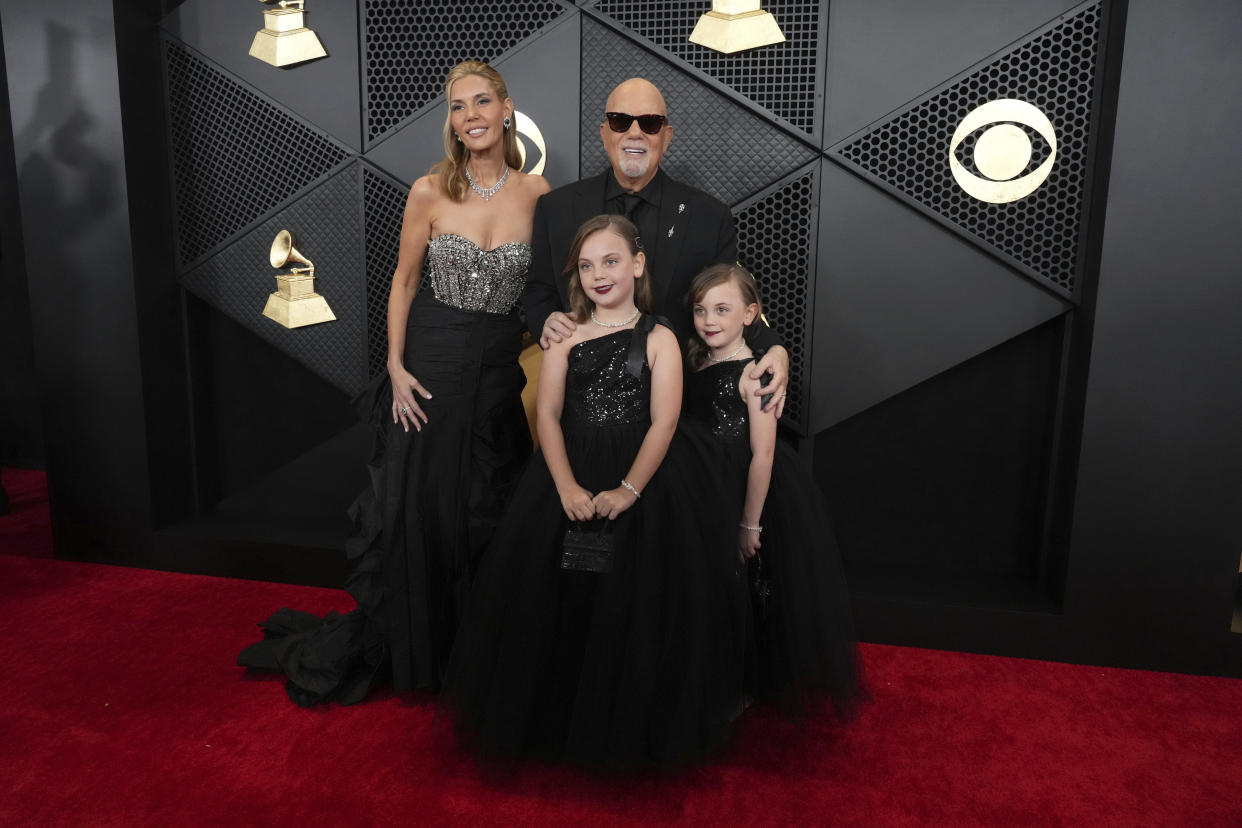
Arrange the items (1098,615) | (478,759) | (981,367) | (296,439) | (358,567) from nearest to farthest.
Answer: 1. (478,759)
2. (358,567)
3. (1098,615)
4. (981,367)
5. (296,439)

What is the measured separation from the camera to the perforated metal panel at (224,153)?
376 centimetres

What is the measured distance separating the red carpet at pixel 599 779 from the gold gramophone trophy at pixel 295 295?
1.37m

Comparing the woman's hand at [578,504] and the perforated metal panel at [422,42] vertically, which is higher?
the perforated metal panel at [422,42]

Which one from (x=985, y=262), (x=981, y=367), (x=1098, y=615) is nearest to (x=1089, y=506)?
(x=1098, y=615)

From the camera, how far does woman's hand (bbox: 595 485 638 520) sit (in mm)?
2322

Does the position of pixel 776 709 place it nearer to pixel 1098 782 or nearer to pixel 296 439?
pixel 1098 782

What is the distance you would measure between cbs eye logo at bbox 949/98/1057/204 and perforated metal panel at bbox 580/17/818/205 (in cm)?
58

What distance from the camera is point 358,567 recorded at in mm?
2959

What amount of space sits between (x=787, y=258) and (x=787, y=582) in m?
1.37

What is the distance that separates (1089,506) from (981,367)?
0.68 m

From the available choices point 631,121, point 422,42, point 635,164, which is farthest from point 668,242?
point 422,42

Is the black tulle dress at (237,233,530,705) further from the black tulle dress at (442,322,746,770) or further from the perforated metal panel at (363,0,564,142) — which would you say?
the perforated metal panel at (363,0,564,142)

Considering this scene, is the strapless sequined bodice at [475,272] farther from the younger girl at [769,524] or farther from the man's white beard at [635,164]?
the younger girl at [769,524]

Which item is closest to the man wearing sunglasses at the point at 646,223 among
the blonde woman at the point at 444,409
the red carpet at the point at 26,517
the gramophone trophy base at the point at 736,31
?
the blonde woman at the point at 444,409
